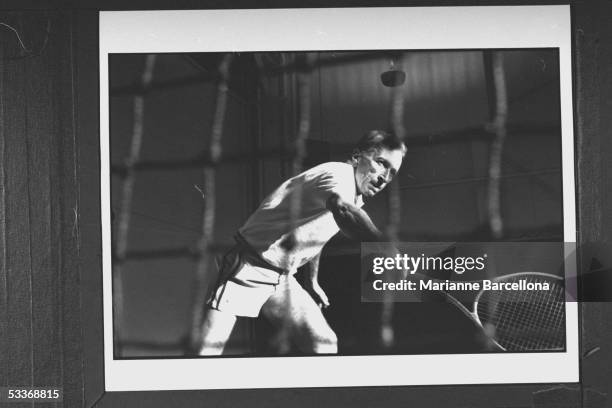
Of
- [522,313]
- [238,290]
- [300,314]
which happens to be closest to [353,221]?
[300,314]

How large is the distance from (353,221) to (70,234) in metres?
1.33

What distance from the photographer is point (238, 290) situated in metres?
3.03

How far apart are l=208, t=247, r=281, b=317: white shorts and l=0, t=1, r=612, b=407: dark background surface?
396 millimetres

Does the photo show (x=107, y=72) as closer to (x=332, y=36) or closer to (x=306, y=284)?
(x=332, y=36)

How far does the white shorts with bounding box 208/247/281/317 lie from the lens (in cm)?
303

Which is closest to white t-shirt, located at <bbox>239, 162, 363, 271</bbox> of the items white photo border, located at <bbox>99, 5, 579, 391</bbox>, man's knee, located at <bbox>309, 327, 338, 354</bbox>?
man's knee, located at <bbox>309, 327, 338, 354</bbox>

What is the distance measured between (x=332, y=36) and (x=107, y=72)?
3.52 feet

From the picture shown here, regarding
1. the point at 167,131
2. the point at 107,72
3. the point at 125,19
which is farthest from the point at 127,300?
the point at 125,19

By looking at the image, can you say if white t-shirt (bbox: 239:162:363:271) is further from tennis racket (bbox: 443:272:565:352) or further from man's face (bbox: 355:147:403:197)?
tennis racket (bbox: 443:272:565:352)

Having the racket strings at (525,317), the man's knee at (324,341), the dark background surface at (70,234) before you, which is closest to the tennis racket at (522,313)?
the racket strings at (525,317)

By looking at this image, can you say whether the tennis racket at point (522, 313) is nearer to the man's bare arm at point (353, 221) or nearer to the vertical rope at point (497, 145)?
the vertical rope at point (497, 145)

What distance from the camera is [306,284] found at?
3.03m

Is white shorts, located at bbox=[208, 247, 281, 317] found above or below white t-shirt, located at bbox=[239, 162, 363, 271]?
below

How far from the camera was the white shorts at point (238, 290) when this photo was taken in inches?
119
